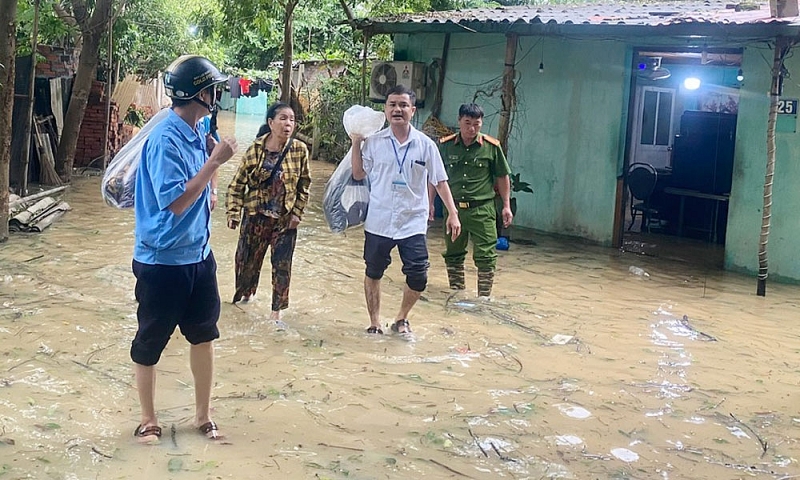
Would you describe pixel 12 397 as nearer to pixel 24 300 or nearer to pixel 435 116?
pixel 24 300

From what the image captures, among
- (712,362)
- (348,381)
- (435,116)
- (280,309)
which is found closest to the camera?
(348,381)

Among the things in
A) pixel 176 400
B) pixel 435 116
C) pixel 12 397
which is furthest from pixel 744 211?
pixel 12 397

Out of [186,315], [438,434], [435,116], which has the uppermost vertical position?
[435,116]

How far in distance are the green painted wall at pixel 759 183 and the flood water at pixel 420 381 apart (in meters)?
0.61

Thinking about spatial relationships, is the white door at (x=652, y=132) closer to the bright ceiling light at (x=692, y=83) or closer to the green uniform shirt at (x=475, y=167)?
the bright ceiling light at (x=692, y=83)

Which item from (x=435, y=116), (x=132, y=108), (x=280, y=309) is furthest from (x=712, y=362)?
(x=132, y=108)

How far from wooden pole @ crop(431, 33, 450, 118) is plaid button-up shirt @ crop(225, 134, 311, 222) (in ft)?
21.6

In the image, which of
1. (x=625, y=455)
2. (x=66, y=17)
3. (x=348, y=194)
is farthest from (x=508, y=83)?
(x=66, y=17)

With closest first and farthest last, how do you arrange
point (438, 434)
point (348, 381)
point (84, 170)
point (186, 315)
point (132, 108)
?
point (186, 315)
point (438, 434)
point (348, 381)
point (84, 170)
point (132, 108)

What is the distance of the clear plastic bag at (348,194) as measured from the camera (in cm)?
617

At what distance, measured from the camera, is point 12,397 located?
479 cm

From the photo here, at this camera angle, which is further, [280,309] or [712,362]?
[280,309]

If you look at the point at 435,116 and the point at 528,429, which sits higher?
the point at 435,116

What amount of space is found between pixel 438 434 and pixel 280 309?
2354mm
